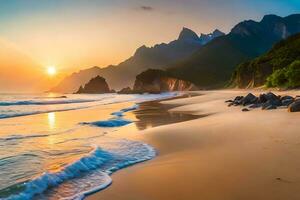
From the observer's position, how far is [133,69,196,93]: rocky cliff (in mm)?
182550

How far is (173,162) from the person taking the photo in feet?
28.2

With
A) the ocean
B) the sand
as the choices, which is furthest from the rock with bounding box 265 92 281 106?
the ocean

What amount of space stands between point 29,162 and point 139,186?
4107 mm

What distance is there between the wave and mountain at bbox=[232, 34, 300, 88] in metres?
34.9

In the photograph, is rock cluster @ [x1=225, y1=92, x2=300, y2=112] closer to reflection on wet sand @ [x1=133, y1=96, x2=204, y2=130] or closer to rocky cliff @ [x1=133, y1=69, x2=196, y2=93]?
reflection on wet sand @ [x1=133, y1=96, x2=204, y2=130]

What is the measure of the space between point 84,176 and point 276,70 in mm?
47966

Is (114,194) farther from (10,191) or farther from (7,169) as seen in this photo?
(7,169)

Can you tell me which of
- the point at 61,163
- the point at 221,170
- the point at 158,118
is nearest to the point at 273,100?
the point at 158,118

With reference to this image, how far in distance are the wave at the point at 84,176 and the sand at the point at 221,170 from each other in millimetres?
343

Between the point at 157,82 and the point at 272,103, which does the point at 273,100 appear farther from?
the point at 157,82

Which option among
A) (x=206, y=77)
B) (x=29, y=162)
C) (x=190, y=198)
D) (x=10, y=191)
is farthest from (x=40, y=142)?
(x=206, y=77)

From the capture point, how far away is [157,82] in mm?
191625

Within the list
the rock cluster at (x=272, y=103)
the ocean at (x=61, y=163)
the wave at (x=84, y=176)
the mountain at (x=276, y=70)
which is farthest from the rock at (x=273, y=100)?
the mountain at (x=276, y=70)

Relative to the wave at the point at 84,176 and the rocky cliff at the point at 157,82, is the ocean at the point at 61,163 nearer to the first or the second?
the wave at the point at 84,176
